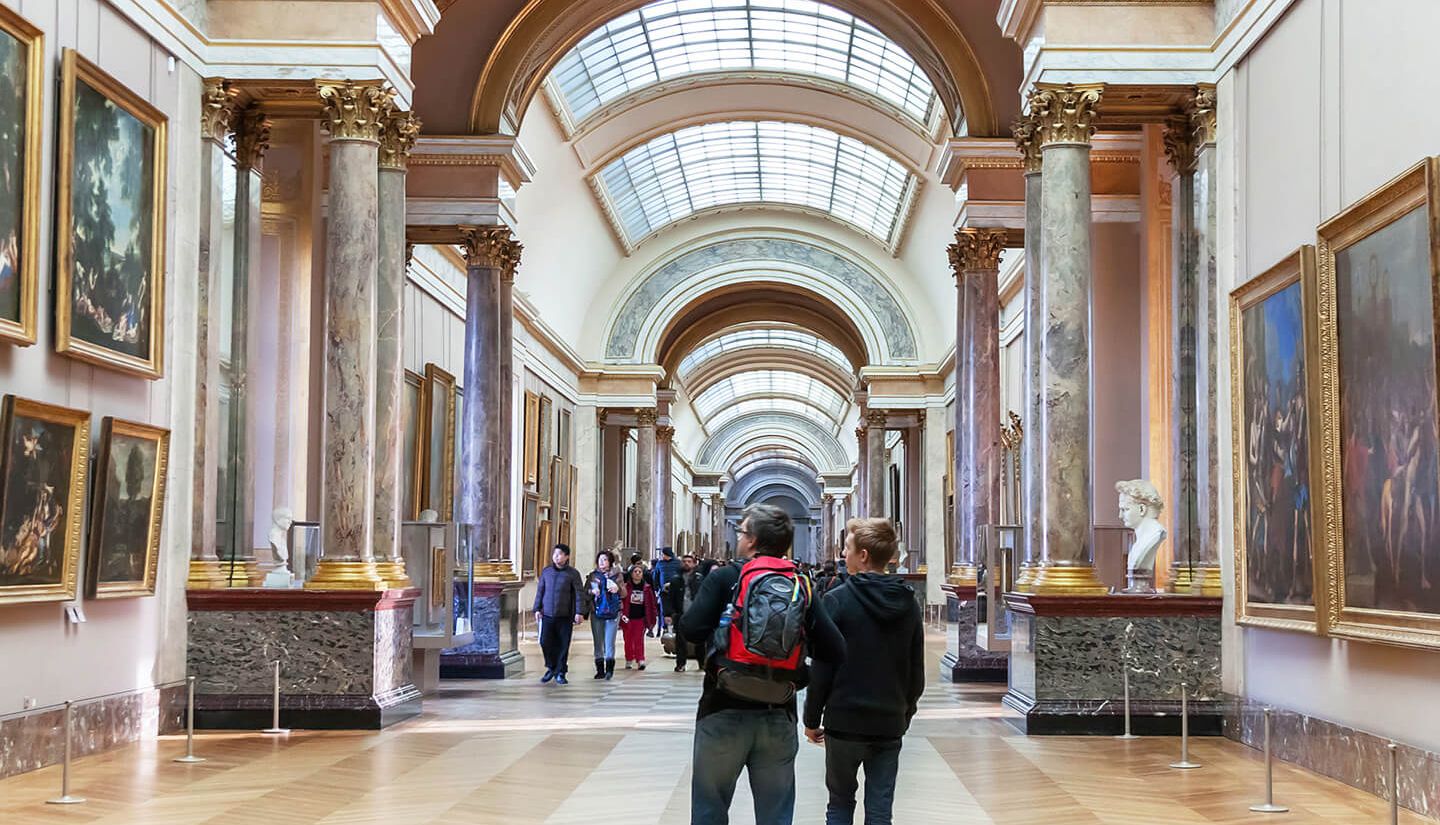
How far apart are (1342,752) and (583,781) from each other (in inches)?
209

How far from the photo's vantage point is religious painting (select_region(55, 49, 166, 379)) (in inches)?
450

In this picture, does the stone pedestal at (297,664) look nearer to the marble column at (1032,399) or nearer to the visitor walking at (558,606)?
the visitor walking at (558,606)

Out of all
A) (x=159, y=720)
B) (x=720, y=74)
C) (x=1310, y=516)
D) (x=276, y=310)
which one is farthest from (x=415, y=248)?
(x=1310, y=516)

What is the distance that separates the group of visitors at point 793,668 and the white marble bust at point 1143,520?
27.2ft

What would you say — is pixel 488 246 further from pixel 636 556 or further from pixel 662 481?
pixel 662 481

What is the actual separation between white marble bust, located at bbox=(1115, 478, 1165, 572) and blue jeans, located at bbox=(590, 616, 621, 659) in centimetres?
859

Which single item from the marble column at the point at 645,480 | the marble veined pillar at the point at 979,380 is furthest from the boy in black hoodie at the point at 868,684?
the marble column at the point at 645,480

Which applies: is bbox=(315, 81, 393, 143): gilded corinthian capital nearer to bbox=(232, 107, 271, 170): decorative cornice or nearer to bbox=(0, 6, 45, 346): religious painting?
bbox=(232, 107, 271, 170): decorative cornice

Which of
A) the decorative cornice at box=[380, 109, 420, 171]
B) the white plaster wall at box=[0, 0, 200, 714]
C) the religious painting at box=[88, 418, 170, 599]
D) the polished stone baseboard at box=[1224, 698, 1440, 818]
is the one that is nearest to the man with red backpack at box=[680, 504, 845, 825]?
the polished stone baseboard at box=[1224, 698, 1440, 818]

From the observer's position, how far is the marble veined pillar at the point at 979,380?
874 inches

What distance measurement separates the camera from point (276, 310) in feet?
62.5

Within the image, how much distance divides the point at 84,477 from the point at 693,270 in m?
31.4

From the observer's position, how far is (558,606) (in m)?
19.9

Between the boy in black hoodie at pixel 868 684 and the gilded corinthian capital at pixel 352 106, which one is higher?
the gilded corinthian capital at pixel 352 106
